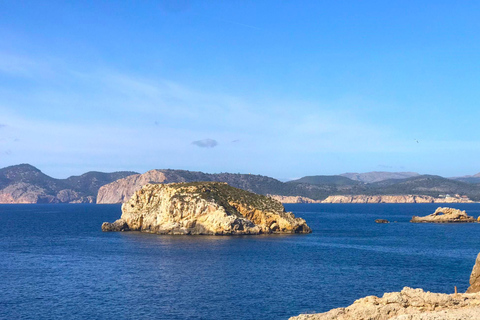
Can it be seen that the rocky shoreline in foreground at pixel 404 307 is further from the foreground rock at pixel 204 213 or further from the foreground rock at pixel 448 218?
the foreground rock at pixel 448 218

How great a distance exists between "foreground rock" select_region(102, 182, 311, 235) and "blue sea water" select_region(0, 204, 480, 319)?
612cm

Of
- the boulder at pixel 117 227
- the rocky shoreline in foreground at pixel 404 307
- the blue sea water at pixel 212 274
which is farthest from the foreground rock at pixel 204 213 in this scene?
the rocky shoreline in foreground at pixel 404 307

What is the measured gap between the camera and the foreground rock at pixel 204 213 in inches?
4158

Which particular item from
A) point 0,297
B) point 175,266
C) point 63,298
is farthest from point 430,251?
point 0,297

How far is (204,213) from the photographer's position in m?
106

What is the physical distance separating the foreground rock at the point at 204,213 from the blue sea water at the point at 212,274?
6.12 m

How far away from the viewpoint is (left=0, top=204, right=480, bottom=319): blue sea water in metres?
44.6

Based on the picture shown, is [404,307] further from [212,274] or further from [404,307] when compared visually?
[212,274]

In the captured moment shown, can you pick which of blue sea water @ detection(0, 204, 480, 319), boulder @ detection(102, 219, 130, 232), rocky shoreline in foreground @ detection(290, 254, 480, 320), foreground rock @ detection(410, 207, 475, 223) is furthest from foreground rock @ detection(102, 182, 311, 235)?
rocky shoreline in foreground @ detection(290, 254, 480, 320)

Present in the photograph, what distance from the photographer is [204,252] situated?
3105 inches

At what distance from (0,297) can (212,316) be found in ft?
75.8

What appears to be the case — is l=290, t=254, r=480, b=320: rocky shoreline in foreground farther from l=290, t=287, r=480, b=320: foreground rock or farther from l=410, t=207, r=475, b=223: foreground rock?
l=410, t=207, r=475, b=223: foreground rock

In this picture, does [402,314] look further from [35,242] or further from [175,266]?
[35,242]

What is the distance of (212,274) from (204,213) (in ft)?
151
